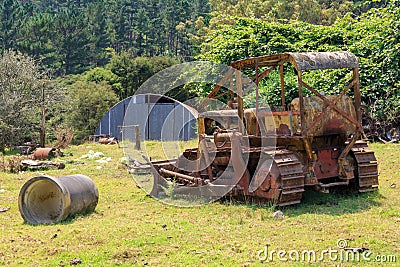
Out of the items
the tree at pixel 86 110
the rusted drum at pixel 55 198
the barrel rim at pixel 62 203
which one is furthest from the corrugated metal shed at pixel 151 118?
the barrel rim at pixel 62 203

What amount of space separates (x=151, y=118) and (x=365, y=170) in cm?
2326

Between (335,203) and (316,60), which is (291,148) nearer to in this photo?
(335,203)

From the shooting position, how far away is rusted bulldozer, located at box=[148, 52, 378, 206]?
29.7 feet

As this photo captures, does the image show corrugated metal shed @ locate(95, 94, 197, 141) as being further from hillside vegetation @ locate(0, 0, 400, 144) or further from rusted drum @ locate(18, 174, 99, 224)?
rusted drum @ locate(18, 174, 99, 224)

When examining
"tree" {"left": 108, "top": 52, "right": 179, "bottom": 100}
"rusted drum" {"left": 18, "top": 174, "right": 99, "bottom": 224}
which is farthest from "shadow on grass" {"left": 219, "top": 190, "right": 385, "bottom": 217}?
"tree" {"left": 108, "top": 52, "right": 179, "bottom": 100}

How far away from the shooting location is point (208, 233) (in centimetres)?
770

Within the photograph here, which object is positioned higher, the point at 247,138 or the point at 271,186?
the point at 247,138

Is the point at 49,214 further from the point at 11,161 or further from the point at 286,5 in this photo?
the point at 286,5

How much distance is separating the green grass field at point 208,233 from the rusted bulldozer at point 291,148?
0.40 metres

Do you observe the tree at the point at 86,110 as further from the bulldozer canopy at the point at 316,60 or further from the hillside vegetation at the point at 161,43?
the bulldozer canopy at the point at 316,60

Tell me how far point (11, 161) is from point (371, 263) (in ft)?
43.3

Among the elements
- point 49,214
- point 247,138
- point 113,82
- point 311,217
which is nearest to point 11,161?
point 49,214

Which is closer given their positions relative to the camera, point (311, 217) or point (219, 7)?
point (311, 217)

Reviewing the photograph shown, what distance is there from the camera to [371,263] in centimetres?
611
